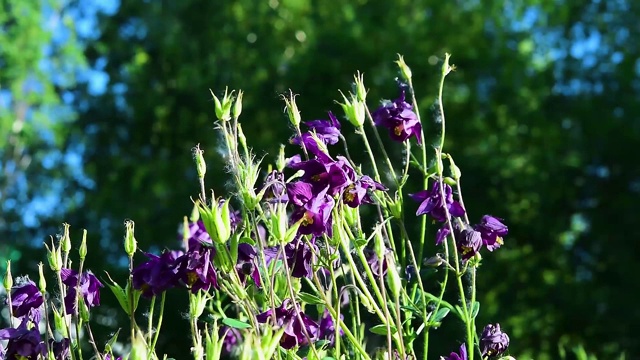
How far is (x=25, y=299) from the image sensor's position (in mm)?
1897

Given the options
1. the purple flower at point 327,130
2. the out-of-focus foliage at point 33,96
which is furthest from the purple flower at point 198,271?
the out-of-focus foliage at point 33,96

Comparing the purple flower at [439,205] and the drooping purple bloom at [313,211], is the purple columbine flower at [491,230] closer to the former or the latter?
the purple flower at [439,205]

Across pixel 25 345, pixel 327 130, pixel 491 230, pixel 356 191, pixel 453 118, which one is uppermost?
pixel 453 118

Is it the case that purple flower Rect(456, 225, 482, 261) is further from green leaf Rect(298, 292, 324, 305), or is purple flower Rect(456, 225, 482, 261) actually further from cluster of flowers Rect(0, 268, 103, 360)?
cluster of flowers Rect(0, 268, 103, 360)

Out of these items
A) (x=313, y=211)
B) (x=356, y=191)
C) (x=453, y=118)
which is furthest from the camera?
(x=453, y=118)

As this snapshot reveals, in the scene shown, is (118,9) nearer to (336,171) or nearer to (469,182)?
(469,182)

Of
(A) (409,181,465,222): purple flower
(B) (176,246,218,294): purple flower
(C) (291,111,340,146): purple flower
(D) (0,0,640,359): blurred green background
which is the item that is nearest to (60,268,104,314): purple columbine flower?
(B) (176,246,218,294): purple flower

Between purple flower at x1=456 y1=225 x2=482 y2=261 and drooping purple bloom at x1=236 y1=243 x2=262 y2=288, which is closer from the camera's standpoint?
drooping purple bloom at x1=236 y1=243 x2=262 y2=288

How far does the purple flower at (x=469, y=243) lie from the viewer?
1.86 meters

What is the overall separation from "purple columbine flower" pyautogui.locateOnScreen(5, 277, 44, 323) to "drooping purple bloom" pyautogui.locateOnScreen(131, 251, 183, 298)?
1.01ft

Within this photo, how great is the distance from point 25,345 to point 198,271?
334 millimetres

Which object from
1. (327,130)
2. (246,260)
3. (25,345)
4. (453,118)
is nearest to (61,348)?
(25,345)

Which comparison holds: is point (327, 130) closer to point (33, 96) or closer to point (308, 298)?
point (308, 298)

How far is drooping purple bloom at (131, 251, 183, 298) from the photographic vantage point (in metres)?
1.67
